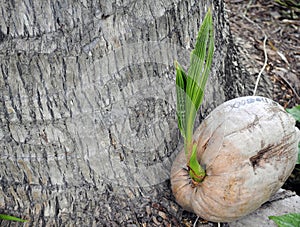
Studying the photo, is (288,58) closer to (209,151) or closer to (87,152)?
(209,151)

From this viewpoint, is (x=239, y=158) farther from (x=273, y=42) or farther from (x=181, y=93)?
(x=273, y=42)

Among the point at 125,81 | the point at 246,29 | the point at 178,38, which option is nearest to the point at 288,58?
the point at 246,29

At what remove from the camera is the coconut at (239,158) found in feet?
4.32

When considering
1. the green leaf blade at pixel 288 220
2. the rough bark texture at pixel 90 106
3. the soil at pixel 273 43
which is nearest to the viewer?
the rough bark texture at pixel 90 106

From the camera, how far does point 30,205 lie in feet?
4.76

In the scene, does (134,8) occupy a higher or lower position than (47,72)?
higher

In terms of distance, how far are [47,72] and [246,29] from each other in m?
1.43

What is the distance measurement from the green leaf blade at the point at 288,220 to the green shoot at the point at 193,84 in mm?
295

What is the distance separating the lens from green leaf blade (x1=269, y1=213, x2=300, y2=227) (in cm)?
139

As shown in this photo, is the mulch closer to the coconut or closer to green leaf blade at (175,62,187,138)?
the coconut

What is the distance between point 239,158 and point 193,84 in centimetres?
25

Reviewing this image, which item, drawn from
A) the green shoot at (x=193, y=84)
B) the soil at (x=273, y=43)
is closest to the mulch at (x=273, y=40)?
the soil at (x=273, y=43)

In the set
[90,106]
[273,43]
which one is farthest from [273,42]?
[90,106]

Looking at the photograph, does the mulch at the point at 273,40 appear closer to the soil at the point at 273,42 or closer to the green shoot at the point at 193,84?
the soil at the point at 273,42
